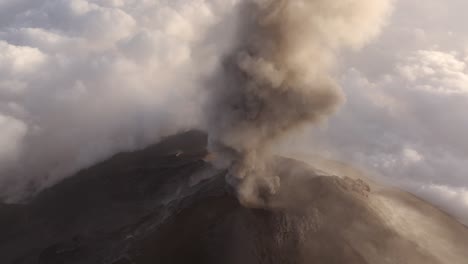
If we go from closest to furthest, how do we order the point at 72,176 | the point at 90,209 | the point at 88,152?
1. the point at 90,209
2. the point at 72,176
3. the point at 88,152

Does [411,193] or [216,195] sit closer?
[216,195]

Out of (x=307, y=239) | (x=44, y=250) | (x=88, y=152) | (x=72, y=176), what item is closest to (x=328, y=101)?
(x=307, y=239)

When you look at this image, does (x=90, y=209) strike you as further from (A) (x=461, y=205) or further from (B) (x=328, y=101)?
(A) (x=461, y=205)

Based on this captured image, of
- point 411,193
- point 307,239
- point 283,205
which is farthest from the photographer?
point 411,193

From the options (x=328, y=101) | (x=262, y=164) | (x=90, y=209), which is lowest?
(x=90, y=209)

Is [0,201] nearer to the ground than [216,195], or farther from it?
nearer to the ground

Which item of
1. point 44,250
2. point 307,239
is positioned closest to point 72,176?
point 44,250
